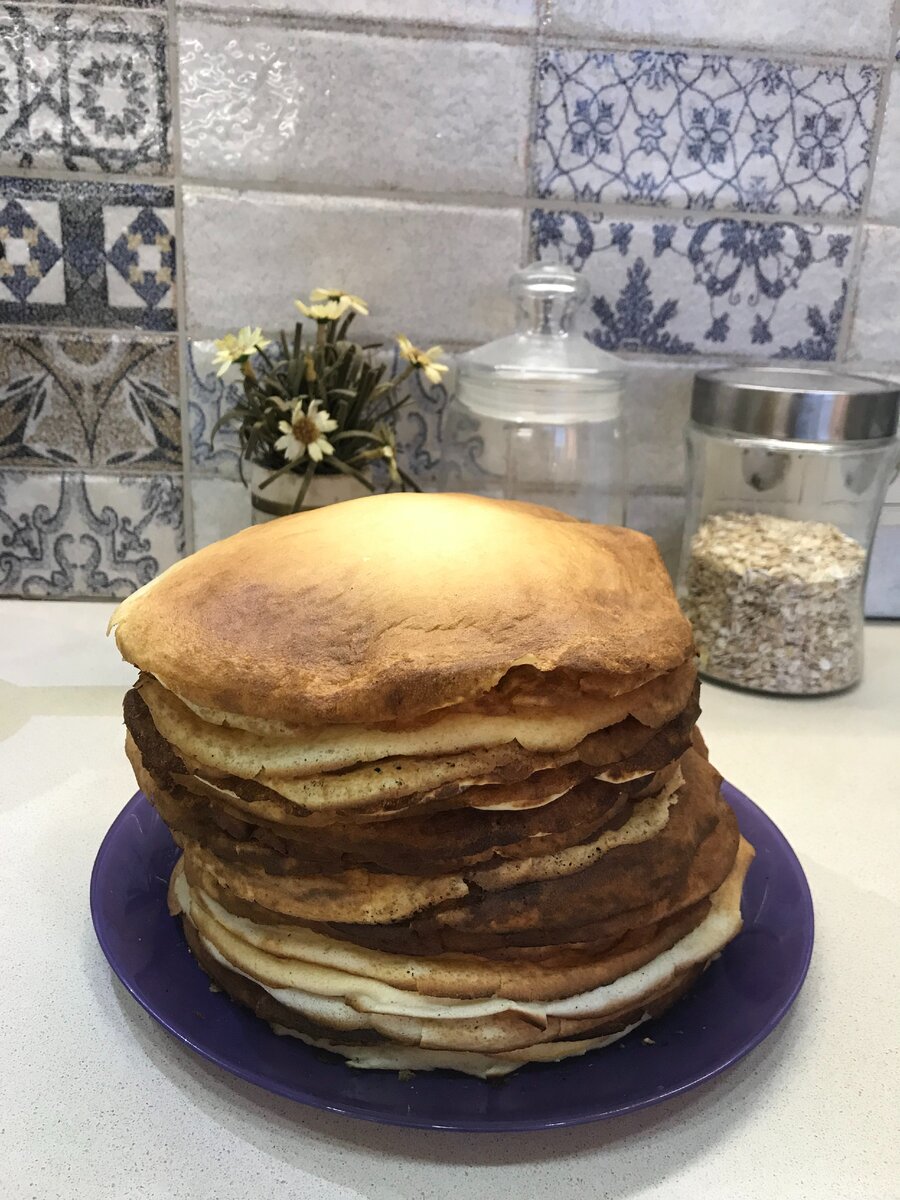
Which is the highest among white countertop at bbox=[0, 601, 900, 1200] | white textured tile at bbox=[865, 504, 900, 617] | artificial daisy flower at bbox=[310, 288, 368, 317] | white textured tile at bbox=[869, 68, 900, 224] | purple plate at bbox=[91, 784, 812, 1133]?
white textured tile at bbox=[869, 68, 900, 224]

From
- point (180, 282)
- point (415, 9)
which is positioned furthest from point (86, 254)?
point (415, 9)

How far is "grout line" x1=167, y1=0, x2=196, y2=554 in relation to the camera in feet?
3.15

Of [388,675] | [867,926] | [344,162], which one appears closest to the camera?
[388,675]

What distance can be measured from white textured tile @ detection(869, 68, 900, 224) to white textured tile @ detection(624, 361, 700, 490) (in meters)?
0.25

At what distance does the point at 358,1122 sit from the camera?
0.47m

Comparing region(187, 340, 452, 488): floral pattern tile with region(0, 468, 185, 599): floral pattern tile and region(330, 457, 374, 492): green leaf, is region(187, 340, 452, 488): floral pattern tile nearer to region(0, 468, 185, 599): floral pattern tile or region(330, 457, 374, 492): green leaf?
region(0, 468, 185, 599): floral pattern tile

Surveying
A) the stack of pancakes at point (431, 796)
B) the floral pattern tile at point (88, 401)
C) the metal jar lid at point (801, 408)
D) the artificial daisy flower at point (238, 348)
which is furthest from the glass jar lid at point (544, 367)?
the stack of pancakes at point (431, 796)

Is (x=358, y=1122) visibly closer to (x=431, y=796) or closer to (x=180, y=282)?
(x=431, y=796)

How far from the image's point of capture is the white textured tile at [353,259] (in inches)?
39.7

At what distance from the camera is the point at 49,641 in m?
1.04

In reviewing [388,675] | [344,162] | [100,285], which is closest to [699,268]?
[344,162]

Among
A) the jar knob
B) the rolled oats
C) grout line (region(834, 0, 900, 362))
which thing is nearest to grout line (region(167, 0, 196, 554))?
the jar knob

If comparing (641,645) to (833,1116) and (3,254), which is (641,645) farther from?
(3,254)

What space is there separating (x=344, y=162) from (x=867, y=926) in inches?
33.9
